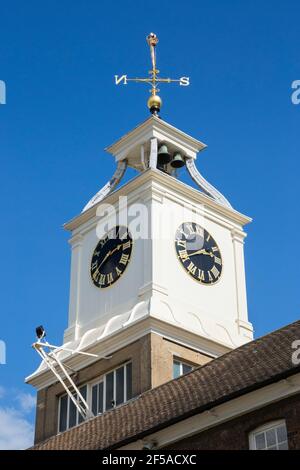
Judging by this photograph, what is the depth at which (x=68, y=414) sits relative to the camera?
129ft

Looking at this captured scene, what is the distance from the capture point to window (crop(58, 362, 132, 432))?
37500 mm

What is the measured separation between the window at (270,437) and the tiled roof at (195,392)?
955 millimetres

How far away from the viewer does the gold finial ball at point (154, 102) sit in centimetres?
4647

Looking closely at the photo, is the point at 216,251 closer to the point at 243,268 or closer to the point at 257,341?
the point at 243,268

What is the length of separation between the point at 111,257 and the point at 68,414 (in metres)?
6.27

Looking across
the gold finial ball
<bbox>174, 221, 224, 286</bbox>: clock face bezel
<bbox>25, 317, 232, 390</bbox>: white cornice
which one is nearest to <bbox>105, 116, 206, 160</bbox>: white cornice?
the gold finial ball

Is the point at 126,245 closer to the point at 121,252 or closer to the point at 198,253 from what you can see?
the point at 121,252

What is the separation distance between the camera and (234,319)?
41.6 metres

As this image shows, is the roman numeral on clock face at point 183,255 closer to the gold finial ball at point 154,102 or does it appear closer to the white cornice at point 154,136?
the white cornice at point 154,136

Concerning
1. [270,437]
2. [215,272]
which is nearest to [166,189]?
[215,272]

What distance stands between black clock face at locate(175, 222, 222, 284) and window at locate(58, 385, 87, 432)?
5945 millimetres

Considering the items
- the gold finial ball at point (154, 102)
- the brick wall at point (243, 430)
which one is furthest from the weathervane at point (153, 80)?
the brick wall at point (243, 430)

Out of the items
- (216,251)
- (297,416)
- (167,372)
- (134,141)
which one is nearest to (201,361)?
(167,372)

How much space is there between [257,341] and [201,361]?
7458 millimetres
